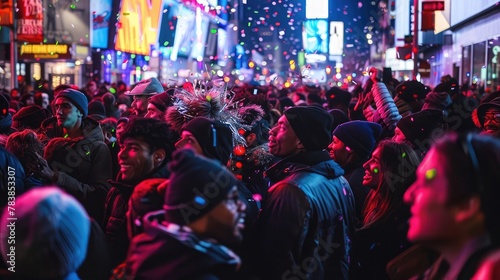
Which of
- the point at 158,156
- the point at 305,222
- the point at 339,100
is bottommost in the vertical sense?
the point at 305,222

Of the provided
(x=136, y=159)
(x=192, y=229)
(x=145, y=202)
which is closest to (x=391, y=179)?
(x=136, y=159)

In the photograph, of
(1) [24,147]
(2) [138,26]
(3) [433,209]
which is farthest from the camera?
(2) [138,26]

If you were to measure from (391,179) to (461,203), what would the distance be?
2765 millimetres

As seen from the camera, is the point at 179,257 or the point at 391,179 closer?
the point at 179,257

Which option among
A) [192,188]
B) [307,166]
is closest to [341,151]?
[307,166]

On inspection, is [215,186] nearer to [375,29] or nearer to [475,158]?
[475,158]

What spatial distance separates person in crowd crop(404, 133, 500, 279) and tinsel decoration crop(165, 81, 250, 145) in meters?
3.57

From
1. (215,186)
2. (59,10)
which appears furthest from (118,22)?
(215,186)

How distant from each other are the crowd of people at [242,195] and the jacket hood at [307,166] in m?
0.01

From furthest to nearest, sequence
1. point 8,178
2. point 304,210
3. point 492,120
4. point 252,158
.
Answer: point 492,120 < point 252,158 < point 8,178 < point 304,210

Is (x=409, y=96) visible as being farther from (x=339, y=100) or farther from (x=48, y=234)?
(x=48, y=234)

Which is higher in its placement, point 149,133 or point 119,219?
point 149,133

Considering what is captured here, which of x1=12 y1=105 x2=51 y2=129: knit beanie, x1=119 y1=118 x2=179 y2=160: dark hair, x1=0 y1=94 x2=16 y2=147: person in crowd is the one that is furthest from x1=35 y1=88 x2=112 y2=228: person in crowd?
x1=119 y1=118 x2=179 y2=160: dark hair

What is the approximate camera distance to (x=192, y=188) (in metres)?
3.11
